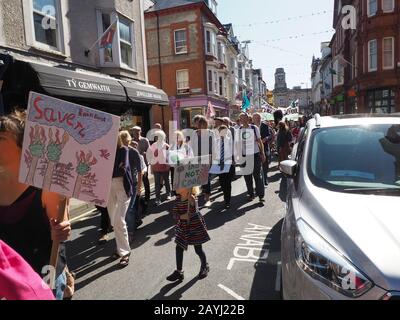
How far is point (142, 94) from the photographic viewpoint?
43.0 feet

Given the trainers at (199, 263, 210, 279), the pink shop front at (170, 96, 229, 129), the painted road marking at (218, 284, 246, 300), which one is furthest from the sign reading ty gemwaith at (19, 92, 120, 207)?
the pink shop front at (170, 96, 229, 129)

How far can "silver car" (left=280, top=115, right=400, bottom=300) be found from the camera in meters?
2.04

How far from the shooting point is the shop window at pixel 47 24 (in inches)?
372

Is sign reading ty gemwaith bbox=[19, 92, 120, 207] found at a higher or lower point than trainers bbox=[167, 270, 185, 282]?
higher

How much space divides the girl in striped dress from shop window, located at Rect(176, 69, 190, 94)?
24794 mm

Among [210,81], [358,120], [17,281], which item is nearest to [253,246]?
[358,120]

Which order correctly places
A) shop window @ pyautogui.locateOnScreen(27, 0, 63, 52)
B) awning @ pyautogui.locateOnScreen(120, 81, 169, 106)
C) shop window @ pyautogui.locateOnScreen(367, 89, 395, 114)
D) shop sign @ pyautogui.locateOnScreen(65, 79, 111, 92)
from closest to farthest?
shop sign @ pyautogui.locateOnScreen(65, 79, 111, 92)
shop window @ pyautogui.locateOnScreen(27, 0, 63, 52)
awning @ pyautogui.locateOnScreen(120, 81, 169, 106)
shop window @ pyautogui.locateOnScreen(367, 89, 395, 114)

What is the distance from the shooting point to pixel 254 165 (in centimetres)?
800

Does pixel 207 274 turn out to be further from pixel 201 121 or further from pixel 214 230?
pixel 201 121

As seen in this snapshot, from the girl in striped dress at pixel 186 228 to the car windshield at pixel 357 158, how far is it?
1.60 m

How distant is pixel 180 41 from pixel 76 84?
65.7 ft

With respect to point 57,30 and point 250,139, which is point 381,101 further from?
point 57,30

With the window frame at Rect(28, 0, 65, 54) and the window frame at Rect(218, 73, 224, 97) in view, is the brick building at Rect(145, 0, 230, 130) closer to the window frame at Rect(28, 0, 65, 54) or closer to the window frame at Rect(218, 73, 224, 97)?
the window frame at Rect(218, 73, 224, 97)
